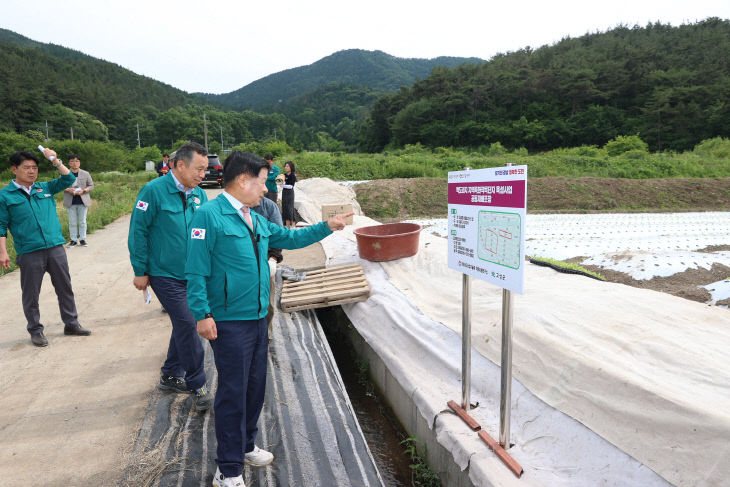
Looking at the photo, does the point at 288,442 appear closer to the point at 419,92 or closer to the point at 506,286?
the point at 506,286

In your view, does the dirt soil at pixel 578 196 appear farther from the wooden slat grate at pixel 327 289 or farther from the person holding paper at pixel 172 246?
the person holding paper at pixel 172 246

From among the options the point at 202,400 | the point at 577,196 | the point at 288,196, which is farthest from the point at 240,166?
the point at 577,196

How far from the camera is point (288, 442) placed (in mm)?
2371

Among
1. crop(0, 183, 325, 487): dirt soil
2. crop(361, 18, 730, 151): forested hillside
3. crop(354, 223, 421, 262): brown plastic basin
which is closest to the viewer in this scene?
crop(0, 183, 325, 487): dirt soil

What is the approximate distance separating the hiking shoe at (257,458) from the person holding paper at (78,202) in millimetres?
6555

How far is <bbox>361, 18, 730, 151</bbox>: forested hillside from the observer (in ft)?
125

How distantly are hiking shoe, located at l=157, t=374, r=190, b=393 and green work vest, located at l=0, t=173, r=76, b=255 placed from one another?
176 cm

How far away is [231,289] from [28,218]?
2.83m

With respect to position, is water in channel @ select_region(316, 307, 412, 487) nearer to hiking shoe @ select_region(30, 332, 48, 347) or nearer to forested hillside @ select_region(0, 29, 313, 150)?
hiking shoe @ select_region(30, 332, 48, 347)

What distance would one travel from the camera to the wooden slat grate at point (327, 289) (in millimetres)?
4059

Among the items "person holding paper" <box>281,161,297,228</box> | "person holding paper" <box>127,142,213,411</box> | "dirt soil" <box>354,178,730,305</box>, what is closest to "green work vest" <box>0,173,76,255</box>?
"person holding paper" <box>127,142,213,411</box>

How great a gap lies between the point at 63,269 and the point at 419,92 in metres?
61.0

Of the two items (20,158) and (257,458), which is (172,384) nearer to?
(257,458)

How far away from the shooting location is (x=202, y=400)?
8.86 feet
